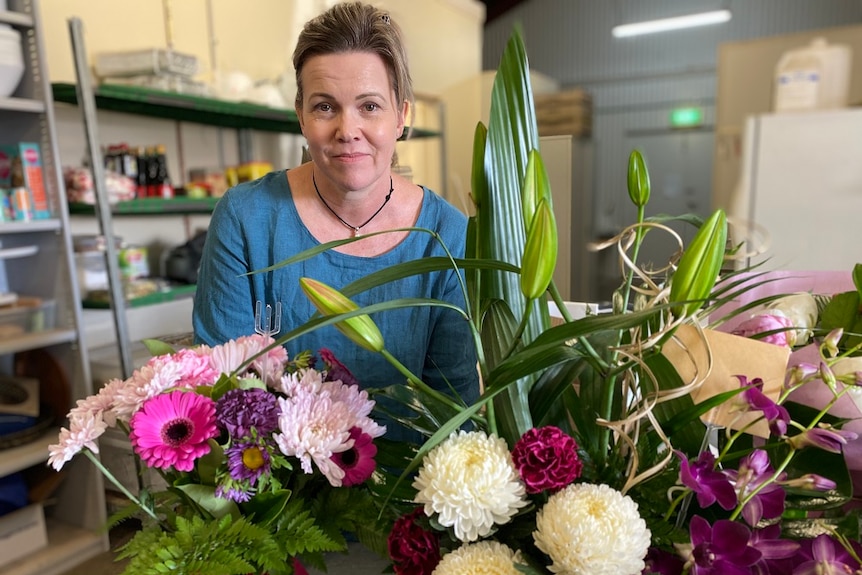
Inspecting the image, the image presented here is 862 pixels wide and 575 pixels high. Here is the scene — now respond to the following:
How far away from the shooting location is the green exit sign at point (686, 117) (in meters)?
5.25

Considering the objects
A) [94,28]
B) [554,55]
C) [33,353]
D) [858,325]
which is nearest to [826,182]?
[858,325]

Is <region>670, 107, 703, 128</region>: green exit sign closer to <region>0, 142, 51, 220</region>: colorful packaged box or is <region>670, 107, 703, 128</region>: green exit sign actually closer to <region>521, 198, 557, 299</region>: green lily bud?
<region>0, 142, 51, 220</region>: colorful packaged box

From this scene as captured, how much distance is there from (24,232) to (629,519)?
6.56 ft

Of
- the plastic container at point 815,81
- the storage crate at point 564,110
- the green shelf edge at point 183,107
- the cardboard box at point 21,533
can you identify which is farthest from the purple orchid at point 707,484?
the storage crate at point 564,110

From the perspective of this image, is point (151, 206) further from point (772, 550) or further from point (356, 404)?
point (772, 550)

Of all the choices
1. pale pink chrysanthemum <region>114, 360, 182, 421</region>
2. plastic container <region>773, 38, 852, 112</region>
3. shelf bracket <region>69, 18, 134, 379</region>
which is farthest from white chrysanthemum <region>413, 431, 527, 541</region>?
plastic container <region>773, 38, 852, 112</region>

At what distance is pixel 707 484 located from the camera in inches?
13.8

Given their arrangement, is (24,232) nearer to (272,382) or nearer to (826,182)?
(272,382)

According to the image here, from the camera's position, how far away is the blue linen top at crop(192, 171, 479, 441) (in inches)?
29.2

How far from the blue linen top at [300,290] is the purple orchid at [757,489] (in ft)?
1.30

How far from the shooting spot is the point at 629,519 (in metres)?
0.34

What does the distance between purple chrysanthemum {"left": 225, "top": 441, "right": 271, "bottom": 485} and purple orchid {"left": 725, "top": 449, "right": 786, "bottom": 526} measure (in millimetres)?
301

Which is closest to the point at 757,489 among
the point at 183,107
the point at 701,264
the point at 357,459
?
the point at 701,264

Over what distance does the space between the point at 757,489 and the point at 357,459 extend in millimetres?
262
